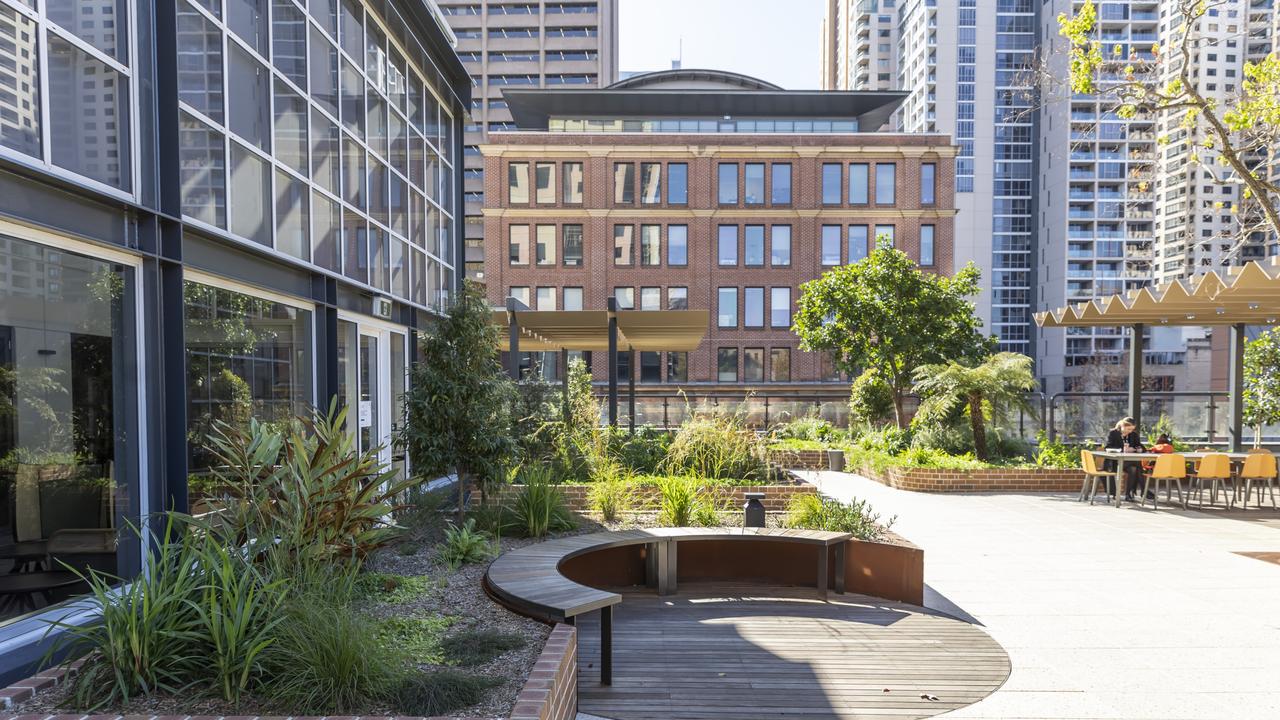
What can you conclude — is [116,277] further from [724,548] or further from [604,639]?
[724,548]

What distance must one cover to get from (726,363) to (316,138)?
28.4 metres

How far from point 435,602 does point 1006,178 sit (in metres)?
82.0

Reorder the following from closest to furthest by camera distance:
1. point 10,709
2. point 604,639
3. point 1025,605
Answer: point 10,709 < point 604,639 < point 1025,605

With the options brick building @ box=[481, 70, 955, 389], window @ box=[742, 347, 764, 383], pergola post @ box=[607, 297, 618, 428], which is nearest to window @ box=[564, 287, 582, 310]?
brick building @ box=[481, 70, 955, 389]

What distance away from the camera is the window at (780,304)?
35.0m

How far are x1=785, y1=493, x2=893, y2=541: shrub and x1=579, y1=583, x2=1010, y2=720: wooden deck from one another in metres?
0.71

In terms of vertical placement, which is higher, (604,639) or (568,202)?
(568,202)

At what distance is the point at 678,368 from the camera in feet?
116

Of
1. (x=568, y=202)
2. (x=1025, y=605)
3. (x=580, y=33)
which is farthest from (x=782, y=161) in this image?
(x=1025, y=605)

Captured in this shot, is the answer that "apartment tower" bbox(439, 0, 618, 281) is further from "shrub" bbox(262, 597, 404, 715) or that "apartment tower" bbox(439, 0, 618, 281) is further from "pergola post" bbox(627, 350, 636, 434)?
"shrub" bbox(262, 597, 404, 715)

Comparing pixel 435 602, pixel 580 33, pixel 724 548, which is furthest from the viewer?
pixel 580 33

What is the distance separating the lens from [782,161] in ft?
114

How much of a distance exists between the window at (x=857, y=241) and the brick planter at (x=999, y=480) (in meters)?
23.9

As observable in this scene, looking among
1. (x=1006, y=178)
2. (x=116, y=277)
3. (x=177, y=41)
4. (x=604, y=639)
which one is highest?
(x=1006, y=178)
